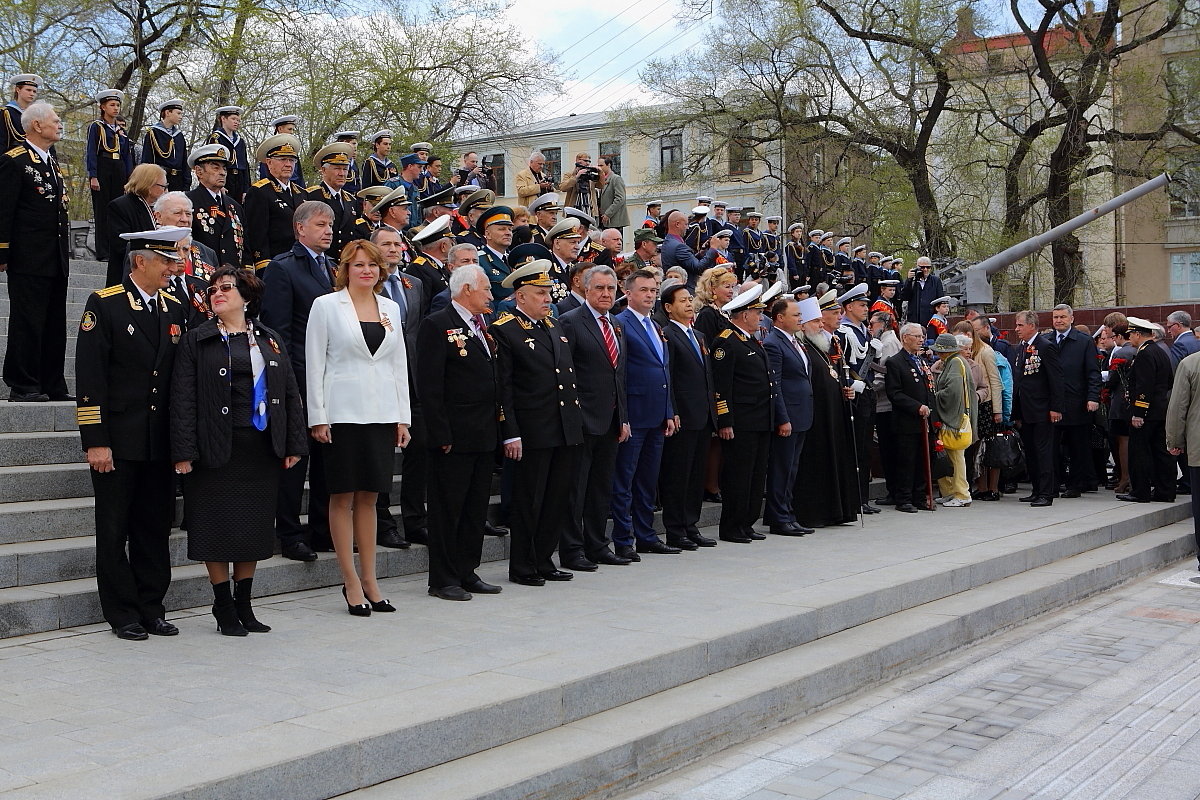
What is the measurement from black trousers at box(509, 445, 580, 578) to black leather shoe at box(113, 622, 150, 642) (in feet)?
8.02

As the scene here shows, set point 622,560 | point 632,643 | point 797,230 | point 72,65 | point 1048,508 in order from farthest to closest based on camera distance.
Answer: point 72,65 → point 797,230 → point 1048,508 → point 622,560 → point 632,643

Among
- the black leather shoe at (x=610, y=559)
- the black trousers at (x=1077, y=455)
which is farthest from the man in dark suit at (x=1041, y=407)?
the black leather shoe at (x=610, y=559)

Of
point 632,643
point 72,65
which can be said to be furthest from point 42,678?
point 72,65

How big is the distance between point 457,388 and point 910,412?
648cm

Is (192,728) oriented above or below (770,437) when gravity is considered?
below

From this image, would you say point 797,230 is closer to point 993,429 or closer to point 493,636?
point 993,429

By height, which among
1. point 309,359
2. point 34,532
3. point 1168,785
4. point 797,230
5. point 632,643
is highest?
point 797,230

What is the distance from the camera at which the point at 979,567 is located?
8469 mm

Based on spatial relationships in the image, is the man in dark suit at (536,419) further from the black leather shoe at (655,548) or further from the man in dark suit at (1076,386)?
the man in dark suit at (1076,386)

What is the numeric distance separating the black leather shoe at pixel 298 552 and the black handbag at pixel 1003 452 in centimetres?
863

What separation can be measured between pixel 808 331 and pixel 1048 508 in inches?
140

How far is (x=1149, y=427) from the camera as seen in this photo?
1298cm

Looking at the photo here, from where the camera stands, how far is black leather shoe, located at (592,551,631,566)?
831 cm

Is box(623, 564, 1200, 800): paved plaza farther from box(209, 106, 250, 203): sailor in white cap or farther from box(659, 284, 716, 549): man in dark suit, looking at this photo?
box(209, 106, 250, 203): sailor in white cap
